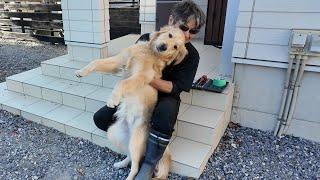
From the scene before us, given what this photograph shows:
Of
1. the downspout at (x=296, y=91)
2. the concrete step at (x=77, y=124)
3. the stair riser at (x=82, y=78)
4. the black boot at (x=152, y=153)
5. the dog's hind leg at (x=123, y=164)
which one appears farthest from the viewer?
the stair riser at (x=82, y=78)

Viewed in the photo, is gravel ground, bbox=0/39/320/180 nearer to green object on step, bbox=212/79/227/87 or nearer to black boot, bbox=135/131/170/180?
black boot, bbox=135/131/170/180

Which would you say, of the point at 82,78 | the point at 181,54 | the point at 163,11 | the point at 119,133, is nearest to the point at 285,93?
the point at 181,54

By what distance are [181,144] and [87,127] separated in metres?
1.04

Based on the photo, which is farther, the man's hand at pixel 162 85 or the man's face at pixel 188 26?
the man's hand at pixel 162 85

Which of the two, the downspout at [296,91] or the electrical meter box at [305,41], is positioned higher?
the electrical meter box at [305,41]

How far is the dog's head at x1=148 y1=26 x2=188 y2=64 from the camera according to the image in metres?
1.89

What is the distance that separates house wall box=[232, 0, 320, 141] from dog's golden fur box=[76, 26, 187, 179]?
3.57ft

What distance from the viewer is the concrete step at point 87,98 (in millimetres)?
2625

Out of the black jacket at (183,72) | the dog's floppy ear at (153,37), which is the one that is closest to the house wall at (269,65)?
the black jacket at (183,72)

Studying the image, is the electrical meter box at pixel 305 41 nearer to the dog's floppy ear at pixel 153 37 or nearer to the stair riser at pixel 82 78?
the dog's floppy ear at pixel 153 37

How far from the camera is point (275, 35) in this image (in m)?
2.69

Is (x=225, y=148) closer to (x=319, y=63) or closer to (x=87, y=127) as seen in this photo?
(x=319, y=63)

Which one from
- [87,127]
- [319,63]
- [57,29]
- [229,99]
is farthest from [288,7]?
[57,29]

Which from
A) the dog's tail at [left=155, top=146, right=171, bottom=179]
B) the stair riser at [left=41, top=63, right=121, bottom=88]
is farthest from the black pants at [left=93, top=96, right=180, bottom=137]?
the stair riser at [left=41, top=63, right=121, bottom=88]
